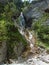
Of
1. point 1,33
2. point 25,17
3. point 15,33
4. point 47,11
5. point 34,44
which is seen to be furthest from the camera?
point 25,17

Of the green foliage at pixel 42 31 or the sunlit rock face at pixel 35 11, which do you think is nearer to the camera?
the green foliage at pixel 42 31

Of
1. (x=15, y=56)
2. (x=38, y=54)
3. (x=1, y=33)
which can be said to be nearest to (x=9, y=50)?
(x=15, y=56)

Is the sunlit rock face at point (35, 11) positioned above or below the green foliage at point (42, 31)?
above

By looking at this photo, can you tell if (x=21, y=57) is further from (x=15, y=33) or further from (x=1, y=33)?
(x=1, y=33)

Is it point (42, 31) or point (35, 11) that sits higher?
point (35, 11)

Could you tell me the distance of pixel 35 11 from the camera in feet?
59.8

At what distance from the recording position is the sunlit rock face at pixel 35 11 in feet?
58.1

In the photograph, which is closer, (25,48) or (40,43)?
(25,48)

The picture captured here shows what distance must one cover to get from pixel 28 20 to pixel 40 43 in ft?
21.1

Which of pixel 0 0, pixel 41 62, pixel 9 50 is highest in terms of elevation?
pixel 0 0

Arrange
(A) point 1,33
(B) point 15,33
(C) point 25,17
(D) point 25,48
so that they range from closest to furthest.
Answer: (A) point 1,33, (B) point 15,33, (D) point 25,48, (C) point 25,17

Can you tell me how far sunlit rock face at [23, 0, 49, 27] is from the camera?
58.1 feet

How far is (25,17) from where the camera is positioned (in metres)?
19.2

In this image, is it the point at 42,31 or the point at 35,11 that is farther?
the point at 35,11
